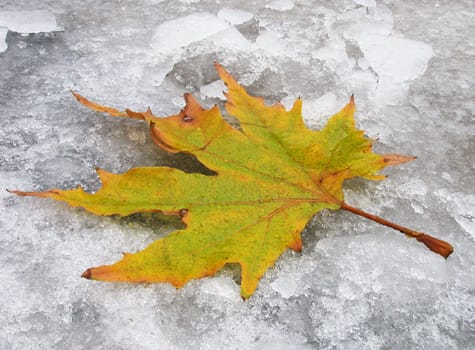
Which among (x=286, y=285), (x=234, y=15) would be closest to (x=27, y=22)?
(x=234, y=15)

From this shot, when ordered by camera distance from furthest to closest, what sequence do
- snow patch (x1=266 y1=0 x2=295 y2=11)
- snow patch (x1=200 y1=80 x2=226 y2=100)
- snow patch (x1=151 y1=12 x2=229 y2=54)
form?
1. snow patch (x1=266 y1=0 x2=295 y2=11)
2. snow patch (x1=151 y1=12 x2=229 y2=54)
3. snow patch (x1=200 y1=80 x2=226 y2=100)

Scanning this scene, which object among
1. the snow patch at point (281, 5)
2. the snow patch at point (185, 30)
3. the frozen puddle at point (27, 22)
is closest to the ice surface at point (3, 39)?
the frozen puddle at point (27, 22)

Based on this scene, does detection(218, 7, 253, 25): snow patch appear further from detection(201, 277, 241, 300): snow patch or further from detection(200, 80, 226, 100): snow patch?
detection(201, 277, 241, 300): snow patch

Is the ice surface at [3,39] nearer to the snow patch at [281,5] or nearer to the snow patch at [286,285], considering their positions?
the snow patch at [281,5]

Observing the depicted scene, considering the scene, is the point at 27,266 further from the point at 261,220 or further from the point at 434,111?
the point at 434,111

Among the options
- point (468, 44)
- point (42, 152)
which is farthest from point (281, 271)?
point (468, 44)

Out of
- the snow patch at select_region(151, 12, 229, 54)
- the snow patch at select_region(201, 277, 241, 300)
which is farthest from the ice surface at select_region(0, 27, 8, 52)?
the snow patch at select_region(201, 277, 241, 300)

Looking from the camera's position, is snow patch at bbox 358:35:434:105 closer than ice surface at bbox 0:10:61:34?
Yes
